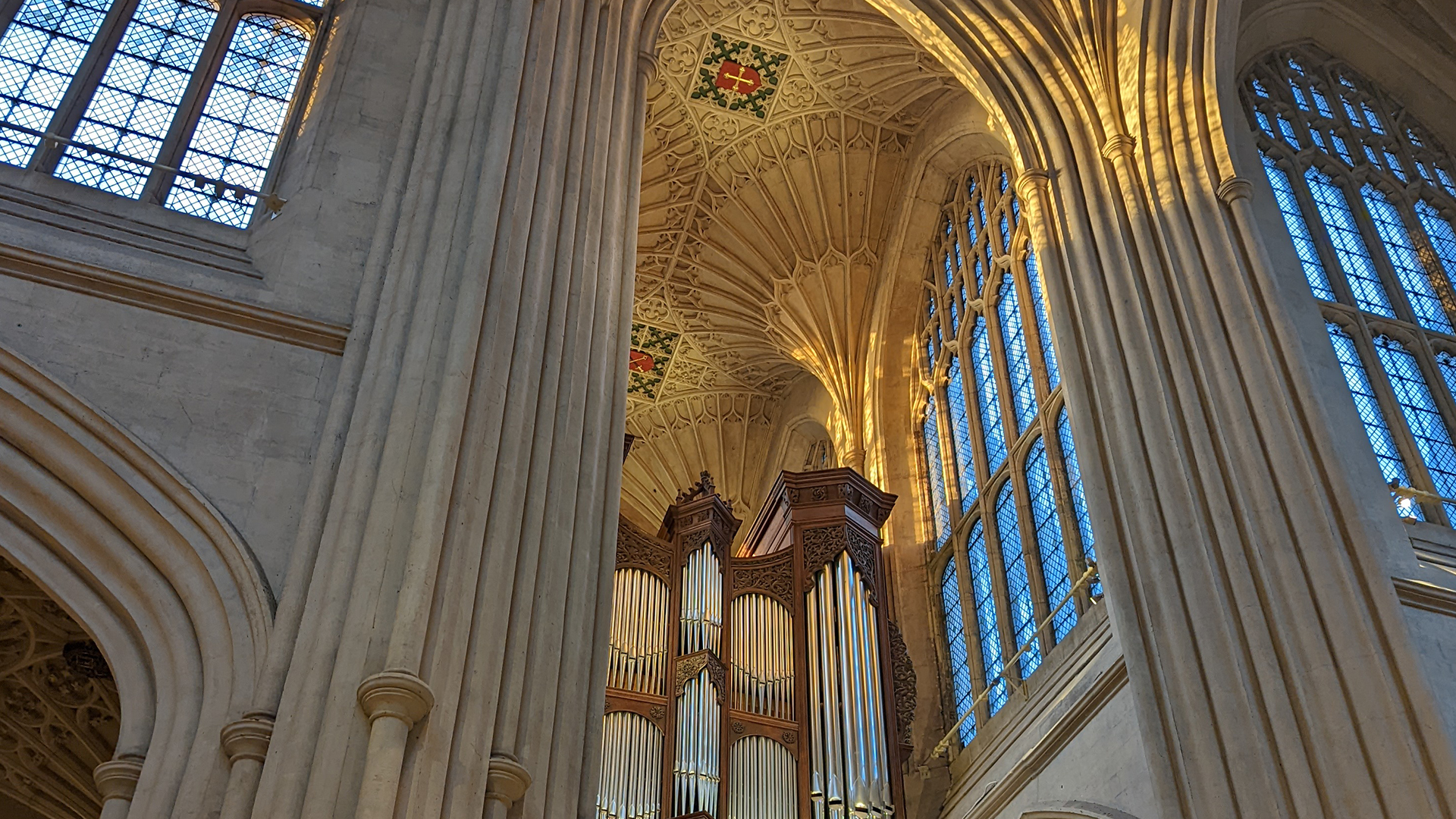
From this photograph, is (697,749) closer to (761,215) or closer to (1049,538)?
(1049,538)

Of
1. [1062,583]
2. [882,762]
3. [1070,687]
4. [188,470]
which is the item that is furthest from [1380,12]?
[188,470]

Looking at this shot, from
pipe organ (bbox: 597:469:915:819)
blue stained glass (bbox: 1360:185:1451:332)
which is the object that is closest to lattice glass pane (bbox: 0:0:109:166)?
pipe organ (bbox: 597:469:915:819)

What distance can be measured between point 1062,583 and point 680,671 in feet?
10.0

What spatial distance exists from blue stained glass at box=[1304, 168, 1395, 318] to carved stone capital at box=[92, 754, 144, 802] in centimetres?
940

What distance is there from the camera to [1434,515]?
9172 mm

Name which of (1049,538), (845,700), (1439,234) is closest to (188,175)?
(845,700)

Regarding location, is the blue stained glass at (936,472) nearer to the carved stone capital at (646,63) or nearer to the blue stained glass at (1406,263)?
the blue stained glass at (1406,263)

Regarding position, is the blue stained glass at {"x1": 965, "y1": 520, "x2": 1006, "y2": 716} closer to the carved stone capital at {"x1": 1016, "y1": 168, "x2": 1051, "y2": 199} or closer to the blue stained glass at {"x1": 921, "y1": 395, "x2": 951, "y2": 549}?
the blue stained glass at {"x1": 921, "y1": 395, "x2": 951, "y2": 549}

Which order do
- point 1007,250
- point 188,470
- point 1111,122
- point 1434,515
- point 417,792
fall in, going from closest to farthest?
point 417,792 < point 188,470 < point 1434,515 < point 1111,122 < point 1007,250

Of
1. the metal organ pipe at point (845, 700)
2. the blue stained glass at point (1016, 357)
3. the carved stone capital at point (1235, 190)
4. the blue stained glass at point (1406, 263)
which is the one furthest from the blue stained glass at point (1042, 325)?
the blue stained glass at point (1406, 263)

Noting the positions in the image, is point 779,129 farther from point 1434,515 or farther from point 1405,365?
point 1434,515

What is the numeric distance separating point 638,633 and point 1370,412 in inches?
229

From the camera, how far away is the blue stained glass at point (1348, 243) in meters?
10.8

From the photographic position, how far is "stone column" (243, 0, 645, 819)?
4.96 m
